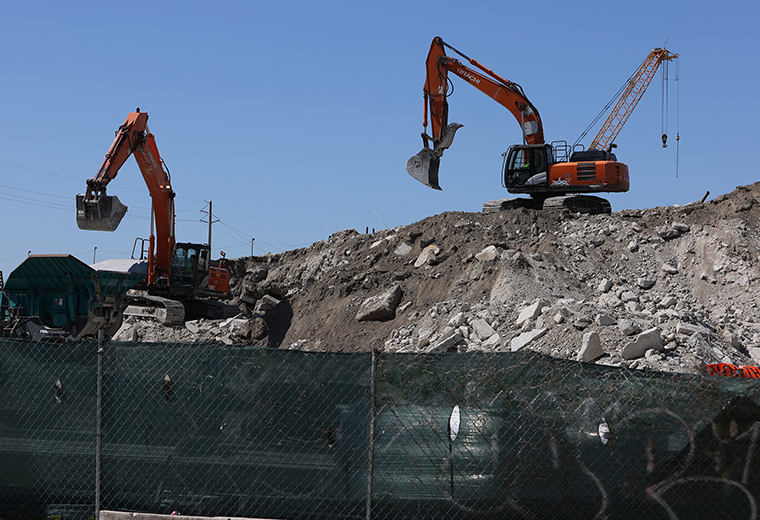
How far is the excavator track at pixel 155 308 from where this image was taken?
1981 centimetres

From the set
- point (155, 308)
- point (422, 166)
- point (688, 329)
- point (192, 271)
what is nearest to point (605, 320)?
point (688, 329)

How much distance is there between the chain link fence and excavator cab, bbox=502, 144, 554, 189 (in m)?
17.6

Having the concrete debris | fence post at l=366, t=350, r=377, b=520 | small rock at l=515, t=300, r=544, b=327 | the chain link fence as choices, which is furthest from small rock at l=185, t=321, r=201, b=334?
fence post at l=366, t=350, r=377, b=520

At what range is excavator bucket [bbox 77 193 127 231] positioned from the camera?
15.6 metres

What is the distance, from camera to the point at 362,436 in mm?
5441

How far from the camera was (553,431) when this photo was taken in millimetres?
5242

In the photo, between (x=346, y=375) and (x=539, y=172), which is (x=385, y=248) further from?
(x=346, y=375)

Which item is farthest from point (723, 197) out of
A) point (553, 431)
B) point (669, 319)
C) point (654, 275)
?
point (553, 431)

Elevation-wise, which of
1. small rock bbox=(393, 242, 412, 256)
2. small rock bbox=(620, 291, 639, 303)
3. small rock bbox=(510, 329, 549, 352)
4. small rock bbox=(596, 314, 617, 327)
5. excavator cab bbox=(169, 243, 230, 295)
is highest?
small rock bbox=(393, 242, 412, 256)

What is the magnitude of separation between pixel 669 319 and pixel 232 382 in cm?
1072

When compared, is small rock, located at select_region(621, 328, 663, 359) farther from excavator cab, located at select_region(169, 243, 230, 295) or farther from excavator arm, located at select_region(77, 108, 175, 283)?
excavator cab, located at select_region(169, 243, 230, 295)

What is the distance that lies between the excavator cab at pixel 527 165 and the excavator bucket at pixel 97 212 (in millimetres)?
12077

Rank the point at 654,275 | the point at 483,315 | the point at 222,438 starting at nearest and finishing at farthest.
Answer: the point at 222,438, the point at 483,315, the point at 654,275

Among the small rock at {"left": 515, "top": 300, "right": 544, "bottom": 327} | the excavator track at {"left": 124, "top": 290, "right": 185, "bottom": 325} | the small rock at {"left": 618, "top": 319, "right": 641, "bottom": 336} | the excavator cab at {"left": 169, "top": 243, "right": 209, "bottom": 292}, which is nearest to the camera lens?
the small rock at {"left": 618, "top": 319, "right": 641, "bottom": 336}
